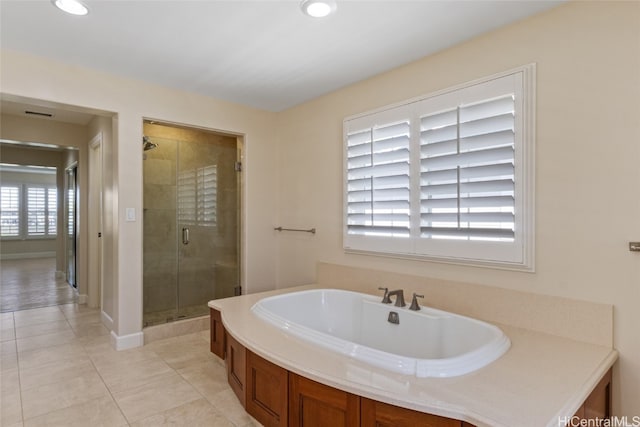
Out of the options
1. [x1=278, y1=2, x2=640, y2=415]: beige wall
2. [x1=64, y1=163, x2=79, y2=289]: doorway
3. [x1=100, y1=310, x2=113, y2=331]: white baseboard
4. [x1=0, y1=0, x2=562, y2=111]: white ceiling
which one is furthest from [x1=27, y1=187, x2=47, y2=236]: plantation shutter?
[x1=278, y1=2, x2=640, y2=415]: beige wall

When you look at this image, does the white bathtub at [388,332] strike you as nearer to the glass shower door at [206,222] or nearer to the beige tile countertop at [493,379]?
the beige tile countertop at [493,379]

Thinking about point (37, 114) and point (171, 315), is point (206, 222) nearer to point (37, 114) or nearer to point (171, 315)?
point (171, 315)

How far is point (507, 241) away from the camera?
2.11 metres

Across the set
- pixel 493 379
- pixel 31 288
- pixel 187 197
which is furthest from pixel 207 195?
pixel 31 288

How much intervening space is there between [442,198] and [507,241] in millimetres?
500

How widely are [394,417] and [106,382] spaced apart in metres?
2.18

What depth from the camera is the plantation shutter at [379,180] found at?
2.67 meters

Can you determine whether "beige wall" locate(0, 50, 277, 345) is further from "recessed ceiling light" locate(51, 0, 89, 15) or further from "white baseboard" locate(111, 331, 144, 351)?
"recessed ceiling light" locate(51, 0, 89, 15)

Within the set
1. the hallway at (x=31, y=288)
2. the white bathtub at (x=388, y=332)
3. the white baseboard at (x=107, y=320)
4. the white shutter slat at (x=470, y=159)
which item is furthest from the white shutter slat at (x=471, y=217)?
the hallway at (x=31, y=288)

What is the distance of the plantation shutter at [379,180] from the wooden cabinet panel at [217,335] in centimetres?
133

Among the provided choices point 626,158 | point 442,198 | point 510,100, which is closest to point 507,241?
point 442,198

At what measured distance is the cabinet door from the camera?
1439 mm

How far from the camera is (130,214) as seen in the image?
10.2 ft

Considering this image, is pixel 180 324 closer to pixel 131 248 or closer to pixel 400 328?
pixel 131 248
